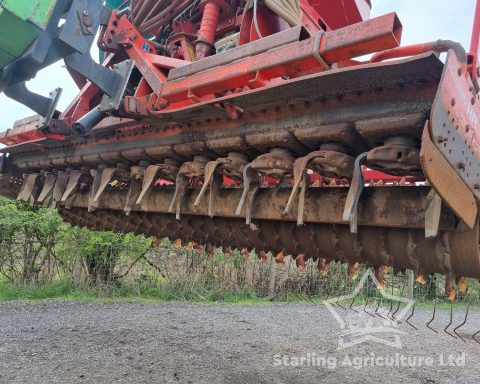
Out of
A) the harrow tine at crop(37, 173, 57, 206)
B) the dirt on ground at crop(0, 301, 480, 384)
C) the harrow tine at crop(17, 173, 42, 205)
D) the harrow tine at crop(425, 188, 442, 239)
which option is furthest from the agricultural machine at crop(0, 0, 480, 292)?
the dirt on ground at crop(0, 301, 480, 384)

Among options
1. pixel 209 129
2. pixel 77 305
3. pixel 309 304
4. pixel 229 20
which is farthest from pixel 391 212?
pixel 309 304

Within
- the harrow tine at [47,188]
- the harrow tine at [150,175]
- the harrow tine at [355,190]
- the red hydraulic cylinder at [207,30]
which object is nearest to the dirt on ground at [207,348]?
the harrow tine at [47,188]

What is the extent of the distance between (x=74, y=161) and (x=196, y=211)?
1.25 metres

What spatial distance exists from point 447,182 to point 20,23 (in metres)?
1.72

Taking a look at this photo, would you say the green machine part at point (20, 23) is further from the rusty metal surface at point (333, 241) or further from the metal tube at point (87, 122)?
the rusty metal surface at point (333, 241)

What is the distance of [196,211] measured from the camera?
2.52 metres

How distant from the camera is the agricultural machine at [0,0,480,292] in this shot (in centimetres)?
143

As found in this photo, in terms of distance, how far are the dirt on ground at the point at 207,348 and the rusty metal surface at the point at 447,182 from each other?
246 centimetres

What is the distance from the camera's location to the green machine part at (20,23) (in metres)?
1.73

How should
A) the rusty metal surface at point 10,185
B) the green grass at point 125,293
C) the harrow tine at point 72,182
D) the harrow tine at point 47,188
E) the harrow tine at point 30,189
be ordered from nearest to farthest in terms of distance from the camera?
the harrow tine at point 72,182 < the harrow tine at point 47,188 < the harrow tine at point 30,189 < the rusty metal surface at point 10,185 < the green grass at point 125,293

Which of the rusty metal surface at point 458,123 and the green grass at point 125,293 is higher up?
the rusty metal surface at point 458,123

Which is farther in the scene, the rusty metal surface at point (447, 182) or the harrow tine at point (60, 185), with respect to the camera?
the harrow tine at point (60, 185)

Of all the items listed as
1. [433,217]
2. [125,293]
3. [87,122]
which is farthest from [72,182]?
[125,293]

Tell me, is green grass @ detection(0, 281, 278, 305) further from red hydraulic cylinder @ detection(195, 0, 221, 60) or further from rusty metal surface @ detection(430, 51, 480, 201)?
rusty metal surface @ detection(430, 51, 480, 201)
